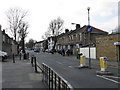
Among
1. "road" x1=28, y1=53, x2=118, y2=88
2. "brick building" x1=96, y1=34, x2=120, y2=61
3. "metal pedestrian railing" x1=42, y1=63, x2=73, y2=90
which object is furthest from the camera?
"brick building" x1=96, y1=34, x2=120, y2=61

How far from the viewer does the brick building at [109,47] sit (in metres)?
19.7

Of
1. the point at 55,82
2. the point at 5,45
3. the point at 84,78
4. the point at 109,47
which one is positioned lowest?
the point at 84,78

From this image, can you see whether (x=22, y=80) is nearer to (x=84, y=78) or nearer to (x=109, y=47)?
(x=84, y=78)

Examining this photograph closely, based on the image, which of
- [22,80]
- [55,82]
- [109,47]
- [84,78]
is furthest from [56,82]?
[109,47]

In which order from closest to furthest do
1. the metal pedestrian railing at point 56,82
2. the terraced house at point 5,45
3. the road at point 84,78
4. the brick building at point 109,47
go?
the metal pedestrian railing at point 56,82 < the road at point 84,78 < the brick building at point 109,47 < the terraced house at point 5,45

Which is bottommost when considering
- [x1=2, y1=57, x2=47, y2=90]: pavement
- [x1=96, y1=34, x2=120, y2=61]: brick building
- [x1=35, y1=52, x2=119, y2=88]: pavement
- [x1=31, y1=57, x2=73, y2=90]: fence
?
[x1=35, y1=52, x2=119, y2=88]: pavement

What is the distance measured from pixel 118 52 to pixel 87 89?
48.8 ft

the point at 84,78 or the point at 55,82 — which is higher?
the point at 55,82

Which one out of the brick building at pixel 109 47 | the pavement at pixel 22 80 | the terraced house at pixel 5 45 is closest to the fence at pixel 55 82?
the pavement at pixel 22 80

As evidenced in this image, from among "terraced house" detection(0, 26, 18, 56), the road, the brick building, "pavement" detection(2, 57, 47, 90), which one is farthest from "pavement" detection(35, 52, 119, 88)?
"terraced house" detection(0, 26, 18, 56)

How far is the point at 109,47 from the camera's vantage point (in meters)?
21.1

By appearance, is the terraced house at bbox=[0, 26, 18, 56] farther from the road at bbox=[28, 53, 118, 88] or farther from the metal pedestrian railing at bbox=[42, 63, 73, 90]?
the metal pedestrian railing at bbox=[42, 63, 73, 90]

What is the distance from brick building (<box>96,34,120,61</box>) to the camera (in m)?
19.7

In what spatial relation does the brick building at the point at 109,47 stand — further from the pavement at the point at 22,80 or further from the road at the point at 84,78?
the pavement at the point at 22,80
